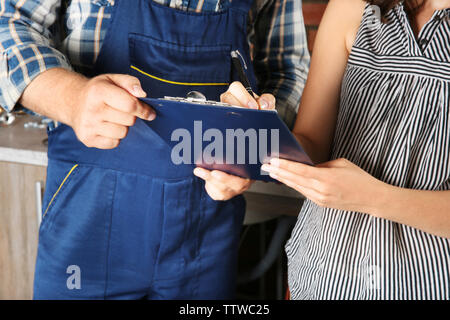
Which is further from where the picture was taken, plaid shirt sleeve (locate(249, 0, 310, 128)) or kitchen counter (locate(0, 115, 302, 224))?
kitchen counter (locate(0, 115, 302, 224))

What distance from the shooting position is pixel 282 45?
4.66 ft

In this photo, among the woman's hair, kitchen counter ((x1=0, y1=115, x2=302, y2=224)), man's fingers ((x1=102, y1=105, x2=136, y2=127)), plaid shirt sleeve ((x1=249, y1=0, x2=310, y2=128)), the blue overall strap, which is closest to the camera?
man's fingers ((x1=102, y1=105, x2=136, y2=127))

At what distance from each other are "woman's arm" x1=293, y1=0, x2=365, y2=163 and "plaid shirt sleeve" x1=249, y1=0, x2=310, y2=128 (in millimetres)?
151

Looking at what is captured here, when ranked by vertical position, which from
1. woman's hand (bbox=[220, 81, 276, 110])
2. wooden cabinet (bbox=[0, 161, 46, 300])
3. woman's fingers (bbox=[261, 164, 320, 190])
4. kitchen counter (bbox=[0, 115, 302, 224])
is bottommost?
wooden cabinet (bbox=[0, 161, 46, 300])

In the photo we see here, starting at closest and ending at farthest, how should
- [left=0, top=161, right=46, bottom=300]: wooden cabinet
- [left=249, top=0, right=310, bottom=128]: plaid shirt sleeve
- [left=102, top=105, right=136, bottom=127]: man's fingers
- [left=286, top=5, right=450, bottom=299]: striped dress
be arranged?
1. [left=102, top=105, right=136, bottom=127]: man's fingers
2. [left=286, top=5, right=450, bottom=299]: striped dress
3. [left=249, top=0, right=310, bottom=128]: plaid shirt sleeve
4. [left=0, top=161, right=46, bottom=300]: wooden cabinet

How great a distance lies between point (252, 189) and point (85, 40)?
85 cm

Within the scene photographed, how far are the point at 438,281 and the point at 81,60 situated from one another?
3.18 feet

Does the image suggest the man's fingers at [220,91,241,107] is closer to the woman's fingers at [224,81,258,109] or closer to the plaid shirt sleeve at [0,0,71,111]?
the woman's fingers at [224,81,258,109]

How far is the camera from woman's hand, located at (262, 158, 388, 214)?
0.88 meters

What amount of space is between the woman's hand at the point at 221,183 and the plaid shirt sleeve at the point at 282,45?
1.17ft

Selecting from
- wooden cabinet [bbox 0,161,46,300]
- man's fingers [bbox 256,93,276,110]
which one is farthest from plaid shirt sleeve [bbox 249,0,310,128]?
wooden cabinet [bbox 0,161,46,300]

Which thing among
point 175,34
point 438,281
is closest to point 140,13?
point 175,34

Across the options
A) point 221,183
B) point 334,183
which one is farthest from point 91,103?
point 334,183

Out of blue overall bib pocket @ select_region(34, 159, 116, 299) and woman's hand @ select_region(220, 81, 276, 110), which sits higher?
woman's hand @ select_region(220, 81, 276, 110)
